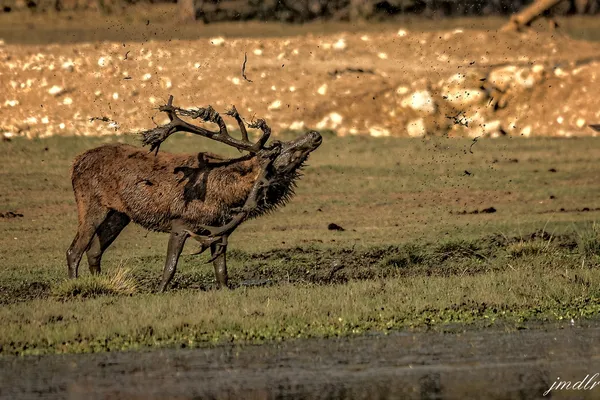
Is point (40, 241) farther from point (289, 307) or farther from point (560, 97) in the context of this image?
point (560, 97)

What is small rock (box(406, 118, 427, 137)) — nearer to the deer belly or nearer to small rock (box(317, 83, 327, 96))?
small rock (box(317, 83, 327, 96))

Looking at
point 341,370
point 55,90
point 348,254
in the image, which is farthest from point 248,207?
point 55,90

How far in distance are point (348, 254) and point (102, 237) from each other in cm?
311

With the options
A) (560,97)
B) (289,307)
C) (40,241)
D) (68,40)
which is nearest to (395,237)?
(40,241)

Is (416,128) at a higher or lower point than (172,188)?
lower

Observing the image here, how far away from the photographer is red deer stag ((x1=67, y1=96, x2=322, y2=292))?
Result: 14.4 m

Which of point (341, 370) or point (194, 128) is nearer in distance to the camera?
point (341, 370)

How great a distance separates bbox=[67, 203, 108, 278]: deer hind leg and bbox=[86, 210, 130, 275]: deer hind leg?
12 centimetres

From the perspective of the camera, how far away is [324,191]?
21109mm

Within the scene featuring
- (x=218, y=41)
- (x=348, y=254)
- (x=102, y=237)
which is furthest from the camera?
(x=218, y=41)

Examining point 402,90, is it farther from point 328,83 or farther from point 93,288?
point 93,288

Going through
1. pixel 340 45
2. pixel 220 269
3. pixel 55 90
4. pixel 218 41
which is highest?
pixel 220 269
